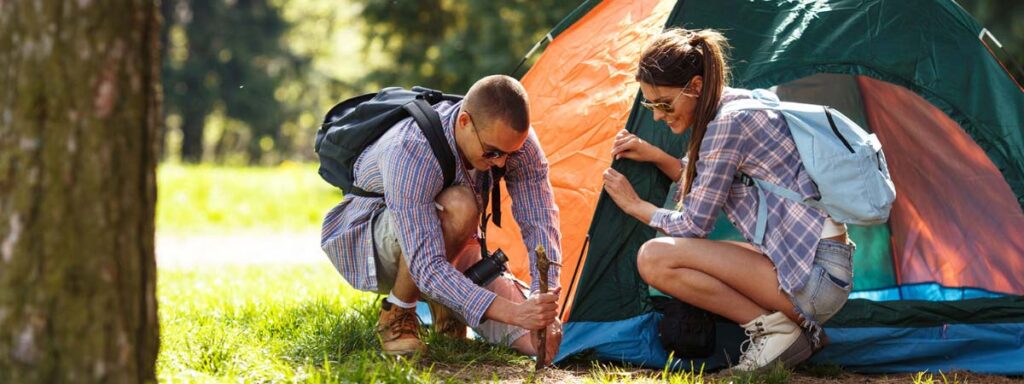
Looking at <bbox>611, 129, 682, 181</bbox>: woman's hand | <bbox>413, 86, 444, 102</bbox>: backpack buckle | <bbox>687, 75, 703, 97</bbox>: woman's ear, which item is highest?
<bbox>687, 75, 703, 97</bbox>: woman's ear

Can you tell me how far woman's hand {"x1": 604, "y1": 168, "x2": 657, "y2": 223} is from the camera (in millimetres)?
3705

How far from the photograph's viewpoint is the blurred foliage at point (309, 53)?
1153 cm

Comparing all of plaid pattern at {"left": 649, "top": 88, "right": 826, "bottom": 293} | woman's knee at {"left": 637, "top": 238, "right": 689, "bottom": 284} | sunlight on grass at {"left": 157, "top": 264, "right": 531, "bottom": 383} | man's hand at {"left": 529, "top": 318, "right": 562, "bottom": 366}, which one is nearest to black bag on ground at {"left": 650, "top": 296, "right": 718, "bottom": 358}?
woman's knee at {"left": 637, "top": 238, "right": 689, "bottom": 284}

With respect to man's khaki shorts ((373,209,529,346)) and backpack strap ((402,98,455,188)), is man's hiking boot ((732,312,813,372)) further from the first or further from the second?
backpack strap ((402,98,455,188))

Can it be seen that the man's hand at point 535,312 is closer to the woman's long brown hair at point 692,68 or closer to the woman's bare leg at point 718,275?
the woman's bare leg at point 718,275

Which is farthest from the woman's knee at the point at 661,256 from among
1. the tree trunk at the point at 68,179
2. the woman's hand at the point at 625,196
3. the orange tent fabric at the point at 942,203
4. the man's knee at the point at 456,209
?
the tree trunk at the point at 68,179

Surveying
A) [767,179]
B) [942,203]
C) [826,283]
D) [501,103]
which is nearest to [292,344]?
[501,103]

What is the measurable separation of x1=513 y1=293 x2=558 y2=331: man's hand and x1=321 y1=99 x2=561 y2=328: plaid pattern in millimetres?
111

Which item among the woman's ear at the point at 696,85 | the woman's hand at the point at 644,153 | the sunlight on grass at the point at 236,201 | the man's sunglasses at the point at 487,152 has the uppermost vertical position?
the woman's ear at the point at 696,85

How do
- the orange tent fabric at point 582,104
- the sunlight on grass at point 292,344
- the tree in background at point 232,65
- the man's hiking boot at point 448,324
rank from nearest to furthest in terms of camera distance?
the sunlight on grass at point 292,344, the man's hiking boot at point 448,324, the orange tent fabric at point 582,104, the tree in background at point 232,65

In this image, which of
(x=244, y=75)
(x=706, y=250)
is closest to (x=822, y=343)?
(x=706, y=250)

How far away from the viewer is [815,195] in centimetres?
352

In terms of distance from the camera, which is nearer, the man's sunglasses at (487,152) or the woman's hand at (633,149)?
the man's sunglasses at (487,152)

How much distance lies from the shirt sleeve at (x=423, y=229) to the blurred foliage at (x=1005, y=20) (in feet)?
24.1
